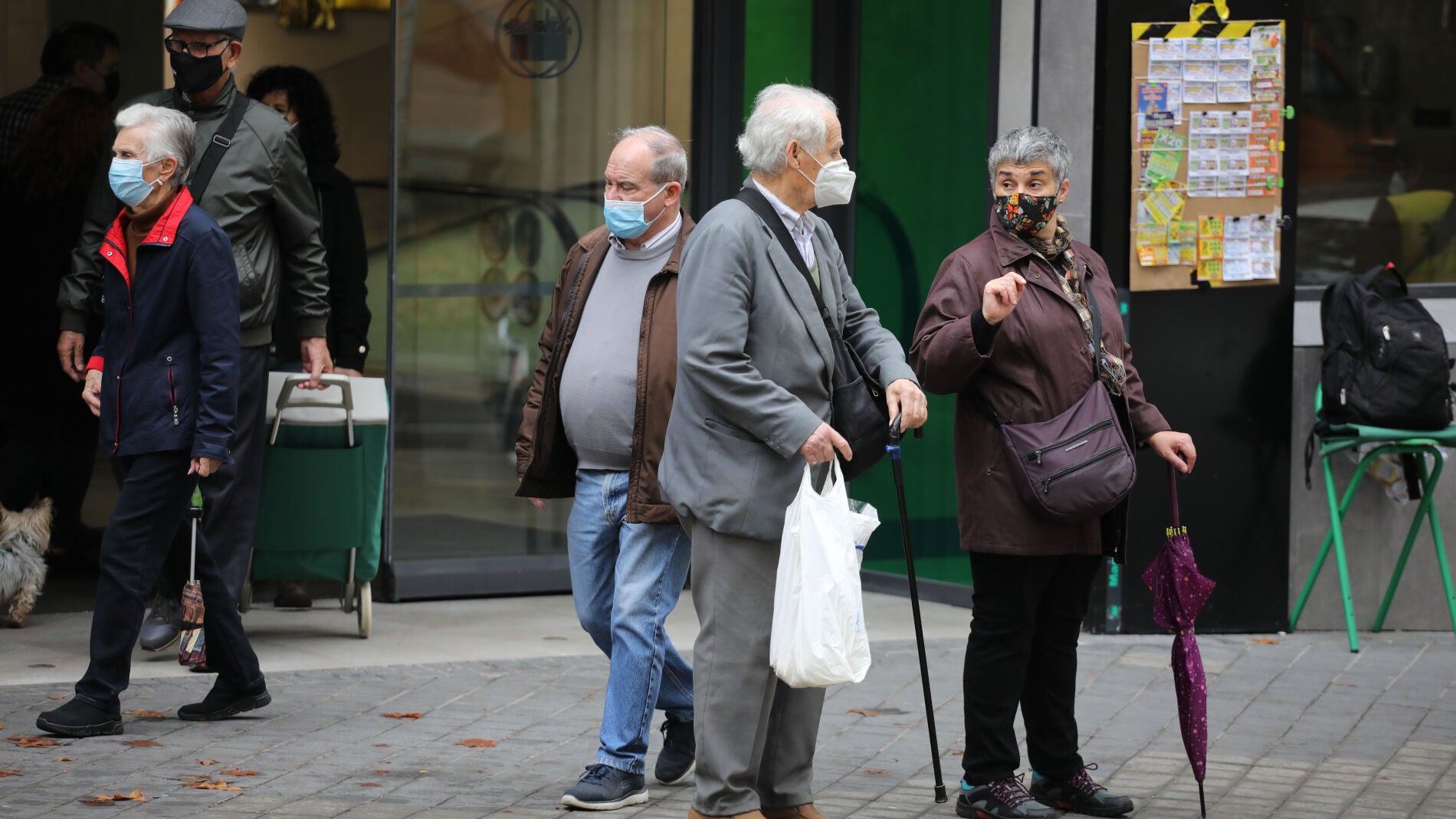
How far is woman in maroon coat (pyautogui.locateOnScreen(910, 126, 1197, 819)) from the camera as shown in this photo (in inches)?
198

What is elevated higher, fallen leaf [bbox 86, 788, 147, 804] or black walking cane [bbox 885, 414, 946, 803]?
black walking cane [bbox 885, 414, 946, 803]

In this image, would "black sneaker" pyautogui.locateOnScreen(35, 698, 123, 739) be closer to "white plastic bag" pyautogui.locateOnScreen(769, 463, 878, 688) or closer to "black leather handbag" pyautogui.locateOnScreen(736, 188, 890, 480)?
"white plastic bag" pyautogui.locateOnScreen(769, 463, 878, 688)

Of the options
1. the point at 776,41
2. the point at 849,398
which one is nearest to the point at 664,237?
the point at 849,398

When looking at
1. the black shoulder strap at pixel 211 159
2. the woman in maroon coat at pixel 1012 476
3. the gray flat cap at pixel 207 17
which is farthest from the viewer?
the black shoulder strap at pixel 211 159

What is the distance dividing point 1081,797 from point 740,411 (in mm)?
1576

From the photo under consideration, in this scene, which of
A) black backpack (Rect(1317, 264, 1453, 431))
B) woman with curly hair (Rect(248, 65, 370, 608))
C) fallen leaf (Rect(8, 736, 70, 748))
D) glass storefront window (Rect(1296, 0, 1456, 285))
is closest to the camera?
fallen leaf (Rect(8, 736, 70, 748))

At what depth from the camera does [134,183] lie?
5672 mm

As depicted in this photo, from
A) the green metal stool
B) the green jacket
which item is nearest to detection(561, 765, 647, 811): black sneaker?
the green jacket

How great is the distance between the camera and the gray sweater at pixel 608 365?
5086mm

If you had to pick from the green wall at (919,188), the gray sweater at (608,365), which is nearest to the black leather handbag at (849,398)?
the gray sweater at (608,365)

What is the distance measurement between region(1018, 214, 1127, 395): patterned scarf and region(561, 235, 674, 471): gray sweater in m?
1.02

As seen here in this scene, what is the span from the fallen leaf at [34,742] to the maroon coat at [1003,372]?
8.80 feet

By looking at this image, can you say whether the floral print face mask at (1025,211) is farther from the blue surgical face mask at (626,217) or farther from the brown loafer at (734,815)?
the brown loafer at (734,815)

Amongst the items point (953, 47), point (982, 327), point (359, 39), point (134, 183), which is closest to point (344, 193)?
point (359, 39)
